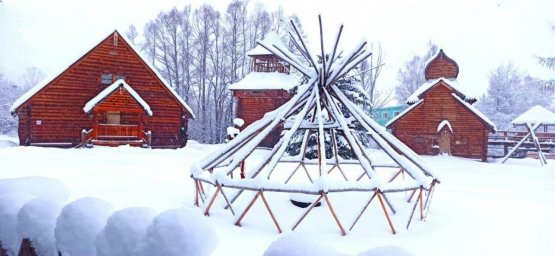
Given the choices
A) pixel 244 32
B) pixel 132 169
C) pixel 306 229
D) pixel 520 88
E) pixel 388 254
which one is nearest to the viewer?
pixel 388 254

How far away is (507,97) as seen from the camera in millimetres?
45094

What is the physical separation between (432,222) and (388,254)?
7438mm

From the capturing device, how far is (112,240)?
304 centimetres

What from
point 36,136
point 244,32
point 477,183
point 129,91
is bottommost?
point 477,183

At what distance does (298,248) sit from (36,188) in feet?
10.2

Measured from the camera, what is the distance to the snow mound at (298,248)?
2318 mm

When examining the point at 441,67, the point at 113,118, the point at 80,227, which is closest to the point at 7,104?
the point at 113,118

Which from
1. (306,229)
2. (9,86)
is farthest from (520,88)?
(9,86)

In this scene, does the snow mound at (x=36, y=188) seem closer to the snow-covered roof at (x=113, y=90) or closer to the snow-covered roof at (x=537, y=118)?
the snow-covered roof at (x=113, y=90)

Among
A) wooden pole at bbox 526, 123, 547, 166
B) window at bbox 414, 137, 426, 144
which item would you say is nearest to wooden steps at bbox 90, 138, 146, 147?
window at bbox 414, 137, 426, 144

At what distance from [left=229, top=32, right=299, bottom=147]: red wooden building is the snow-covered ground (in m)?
13.4

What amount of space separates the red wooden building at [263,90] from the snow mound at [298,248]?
27.5 meters

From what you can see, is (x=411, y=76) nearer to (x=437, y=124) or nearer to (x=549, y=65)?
(x=437, y=124)

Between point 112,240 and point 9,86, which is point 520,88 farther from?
point 9,86
